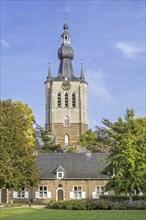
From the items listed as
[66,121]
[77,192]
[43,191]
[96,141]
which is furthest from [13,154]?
[66,121]

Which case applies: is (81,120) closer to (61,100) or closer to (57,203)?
(61,100)

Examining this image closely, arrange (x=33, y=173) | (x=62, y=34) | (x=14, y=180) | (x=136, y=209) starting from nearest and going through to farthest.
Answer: (x=136, y=209)
(x=14, y=180)
(x=33, y=173)
(x=62, y=34)

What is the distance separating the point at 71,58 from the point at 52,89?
30.3 ft

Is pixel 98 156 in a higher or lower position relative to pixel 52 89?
lower

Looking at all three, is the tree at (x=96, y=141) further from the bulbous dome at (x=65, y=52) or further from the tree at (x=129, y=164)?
the tree at (x=129, y=164)

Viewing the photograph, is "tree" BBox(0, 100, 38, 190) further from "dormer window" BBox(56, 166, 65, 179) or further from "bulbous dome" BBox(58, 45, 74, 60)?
"bulbous dome" BBox(58, 45, 74, 60)

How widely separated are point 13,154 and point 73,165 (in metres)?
14.4

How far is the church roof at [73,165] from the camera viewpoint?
50.9m

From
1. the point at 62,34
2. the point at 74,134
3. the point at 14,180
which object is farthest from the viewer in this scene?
the point at 62,34

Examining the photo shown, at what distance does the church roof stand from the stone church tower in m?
40.0

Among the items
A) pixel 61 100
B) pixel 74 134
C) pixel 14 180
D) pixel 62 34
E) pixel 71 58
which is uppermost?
pixel 62 34

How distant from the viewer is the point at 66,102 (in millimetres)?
96688

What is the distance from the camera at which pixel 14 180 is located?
37656mm

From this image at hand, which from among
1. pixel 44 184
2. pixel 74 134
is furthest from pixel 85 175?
pixel 74 134
